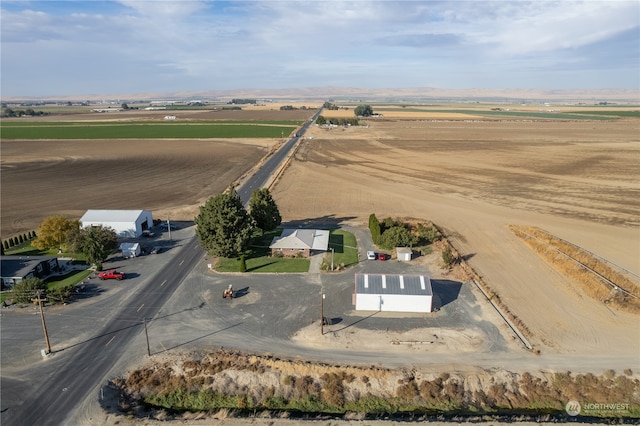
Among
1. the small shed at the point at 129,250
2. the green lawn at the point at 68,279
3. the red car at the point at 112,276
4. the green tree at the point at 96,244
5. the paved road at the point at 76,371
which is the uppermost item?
the green tree at the point at 96,244

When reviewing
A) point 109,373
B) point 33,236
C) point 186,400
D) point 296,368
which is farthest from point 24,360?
point 33,236

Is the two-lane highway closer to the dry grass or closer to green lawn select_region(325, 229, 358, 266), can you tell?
green lawn select_region(325, 229, 358, 266)

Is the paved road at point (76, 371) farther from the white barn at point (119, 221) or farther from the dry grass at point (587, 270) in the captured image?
the dry grass at point (587, 270)

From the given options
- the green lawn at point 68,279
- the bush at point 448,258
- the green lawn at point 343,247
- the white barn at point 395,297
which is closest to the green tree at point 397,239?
the green lawn at point 343,247

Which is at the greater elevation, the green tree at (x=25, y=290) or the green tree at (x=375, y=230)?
the green tree at (x=375, y=230)

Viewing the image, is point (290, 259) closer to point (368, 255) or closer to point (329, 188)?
point (368, 255)

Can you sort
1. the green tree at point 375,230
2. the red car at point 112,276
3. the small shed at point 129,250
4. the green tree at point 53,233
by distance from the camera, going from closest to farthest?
the red car at point 112,276
the small shed at point 129,250
the green tree at point 53,233
the green tree at point 375,230
